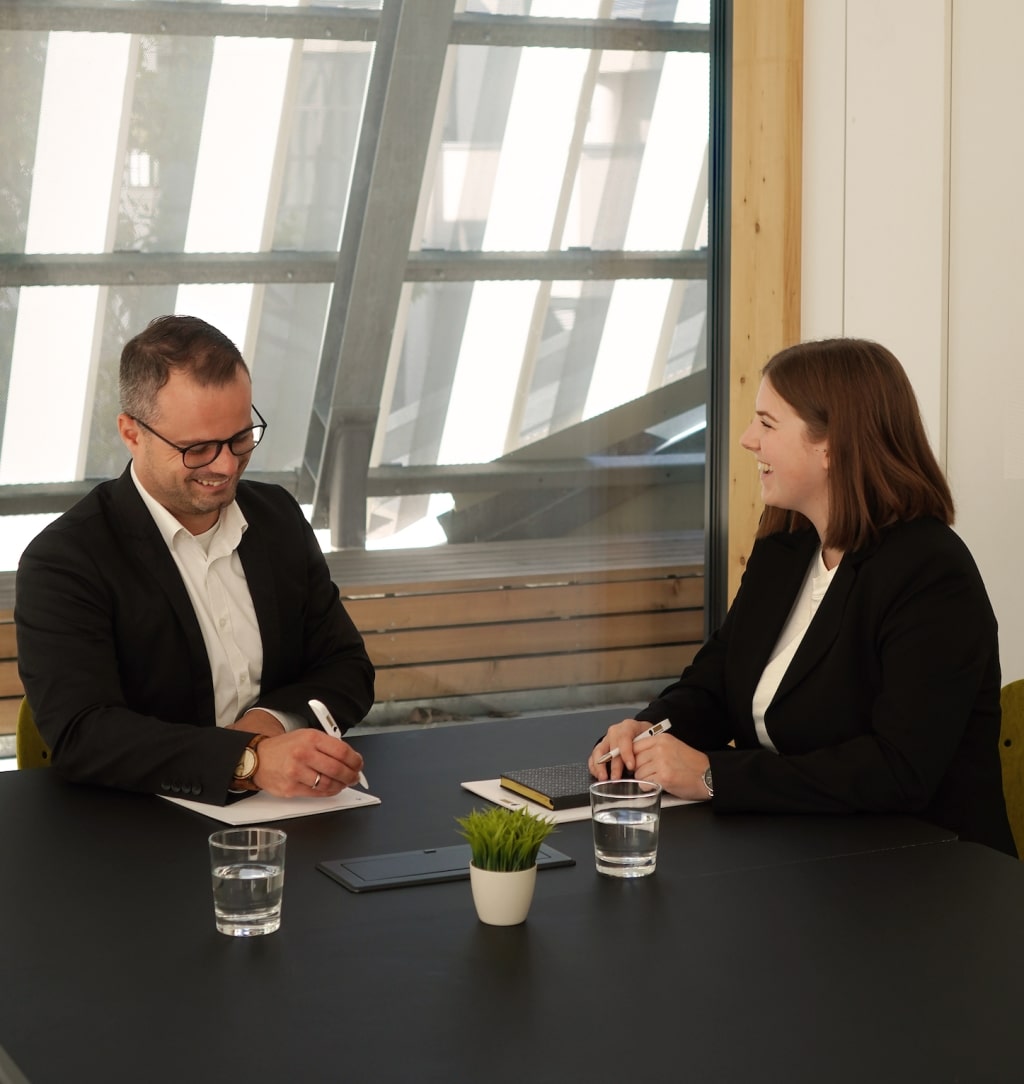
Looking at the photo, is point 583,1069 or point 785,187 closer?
point 583,1069

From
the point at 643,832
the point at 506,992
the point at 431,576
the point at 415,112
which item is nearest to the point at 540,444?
the point at 431,576

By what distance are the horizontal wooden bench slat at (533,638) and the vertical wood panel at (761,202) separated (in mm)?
340

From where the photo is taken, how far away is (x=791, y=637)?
2605 mm

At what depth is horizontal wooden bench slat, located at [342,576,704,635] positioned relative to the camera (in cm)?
470

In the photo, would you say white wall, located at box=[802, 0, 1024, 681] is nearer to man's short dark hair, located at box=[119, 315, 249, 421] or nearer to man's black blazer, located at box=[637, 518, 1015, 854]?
man's black blazer, located at box=[637, 518, 1015, 854]

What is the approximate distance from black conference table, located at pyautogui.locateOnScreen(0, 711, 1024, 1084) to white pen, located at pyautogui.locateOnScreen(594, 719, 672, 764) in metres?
0.20

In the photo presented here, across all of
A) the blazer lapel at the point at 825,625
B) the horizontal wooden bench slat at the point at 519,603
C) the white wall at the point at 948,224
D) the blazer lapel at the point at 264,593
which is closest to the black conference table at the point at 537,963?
→ the blazer lapel at the point at 825,625

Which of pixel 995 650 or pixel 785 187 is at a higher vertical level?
pixel 785 187

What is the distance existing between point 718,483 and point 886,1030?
146 inches

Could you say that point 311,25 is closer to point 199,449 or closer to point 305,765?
point 199,449

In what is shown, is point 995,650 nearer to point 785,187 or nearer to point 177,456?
point 177,456

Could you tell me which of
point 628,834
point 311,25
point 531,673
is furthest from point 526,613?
point 628,834

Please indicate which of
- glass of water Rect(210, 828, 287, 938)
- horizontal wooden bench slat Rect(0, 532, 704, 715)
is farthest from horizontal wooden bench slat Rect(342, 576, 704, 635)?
glass of water Rect(210, 828, 287, 938)

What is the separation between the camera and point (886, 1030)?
1.36 m
